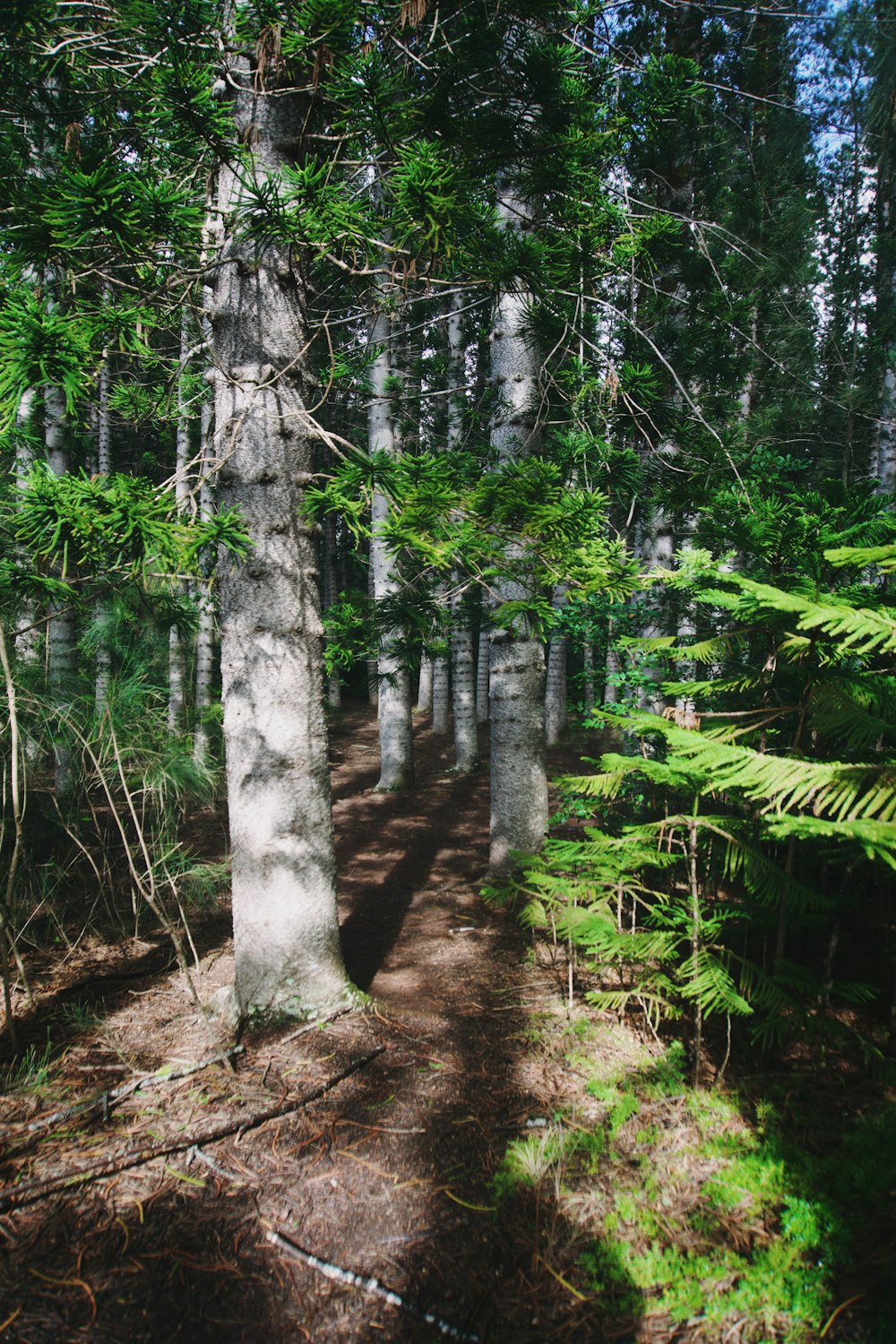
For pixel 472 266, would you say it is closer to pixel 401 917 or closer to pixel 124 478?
pixel 124 478

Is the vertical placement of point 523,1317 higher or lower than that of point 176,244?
lower

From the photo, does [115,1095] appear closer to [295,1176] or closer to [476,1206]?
[295,1176]

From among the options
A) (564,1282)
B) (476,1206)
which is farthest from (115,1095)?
(564,1282)

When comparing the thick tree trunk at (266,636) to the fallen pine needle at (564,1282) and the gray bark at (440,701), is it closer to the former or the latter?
the fallen pine needle at (564,1282)

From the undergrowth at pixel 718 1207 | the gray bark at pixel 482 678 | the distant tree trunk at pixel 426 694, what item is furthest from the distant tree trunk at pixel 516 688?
the distant tree trunk at pixel 426 694

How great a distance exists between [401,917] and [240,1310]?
364 cm

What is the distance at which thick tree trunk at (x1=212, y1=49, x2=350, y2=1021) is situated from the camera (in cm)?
330

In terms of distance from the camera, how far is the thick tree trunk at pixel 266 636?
10.8 ft

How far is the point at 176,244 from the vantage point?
2.81 meters

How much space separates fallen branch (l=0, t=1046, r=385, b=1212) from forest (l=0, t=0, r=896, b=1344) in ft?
0.05

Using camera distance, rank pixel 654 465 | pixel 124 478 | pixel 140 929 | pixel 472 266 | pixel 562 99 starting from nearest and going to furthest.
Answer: pixel 124 478
pixel 562 99
pixel 472 266
pixel 140 929
pixel 654 465

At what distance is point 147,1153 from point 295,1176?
1.97ft

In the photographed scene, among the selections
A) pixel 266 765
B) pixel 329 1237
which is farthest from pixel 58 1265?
pixel 266 765

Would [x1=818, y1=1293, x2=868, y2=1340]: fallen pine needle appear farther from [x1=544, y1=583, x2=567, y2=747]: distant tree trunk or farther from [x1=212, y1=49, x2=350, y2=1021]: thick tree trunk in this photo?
[x1=544, y1=583, x2=567, y2=747]: distant tree trunk
